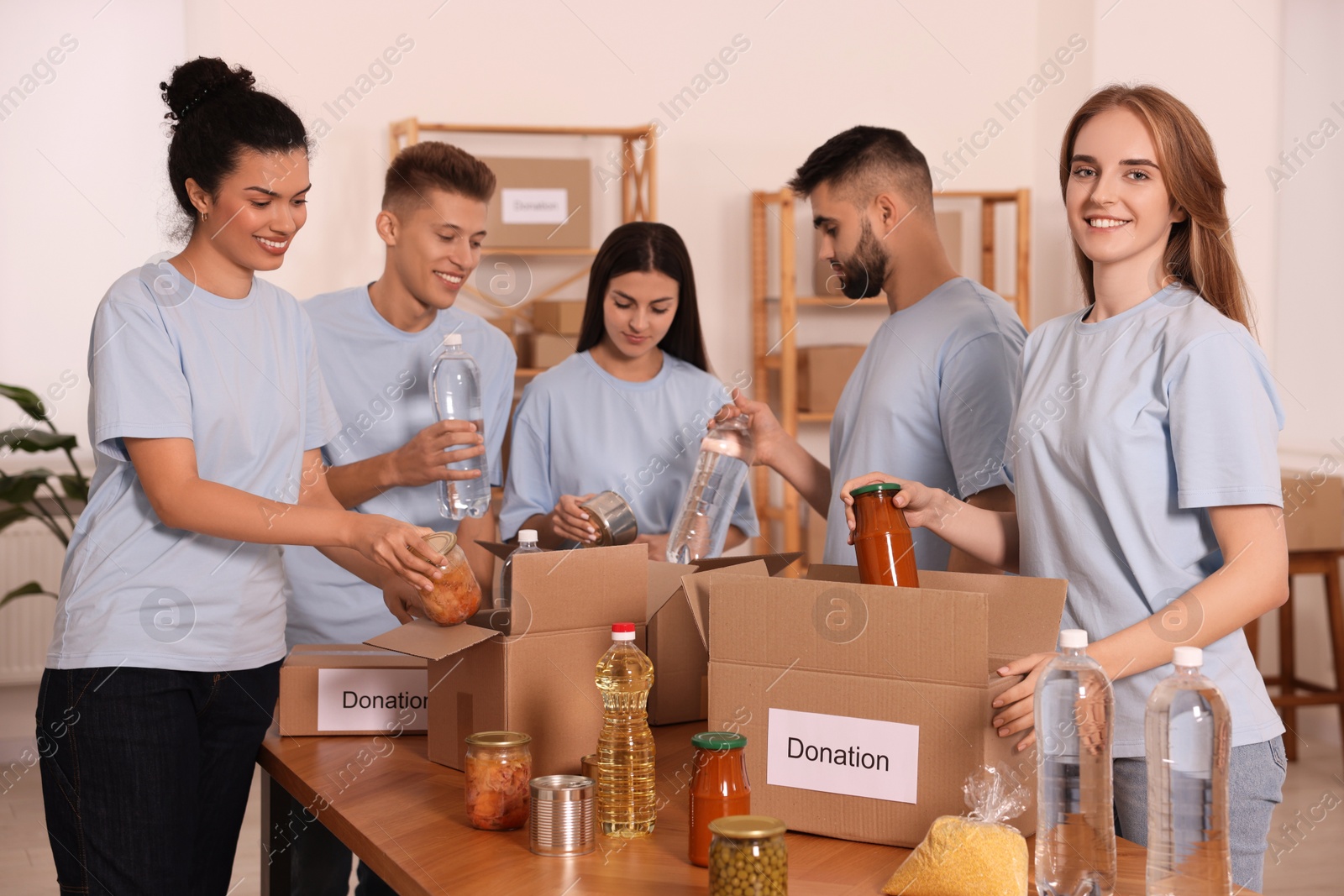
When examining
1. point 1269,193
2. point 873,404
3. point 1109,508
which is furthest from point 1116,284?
point 1269,193

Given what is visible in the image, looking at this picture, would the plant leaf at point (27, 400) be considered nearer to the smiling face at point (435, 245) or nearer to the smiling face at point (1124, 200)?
the smiling face at point (435, 245)

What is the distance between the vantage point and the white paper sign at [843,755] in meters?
1.14

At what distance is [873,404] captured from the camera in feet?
6.14

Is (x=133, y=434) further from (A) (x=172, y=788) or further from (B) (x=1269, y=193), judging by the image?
(B) (x=1269, y=193)

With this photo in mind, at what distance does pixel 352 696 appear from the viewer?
1569 millimetres

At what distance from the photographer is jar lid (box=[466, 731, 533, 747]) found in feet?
4.02

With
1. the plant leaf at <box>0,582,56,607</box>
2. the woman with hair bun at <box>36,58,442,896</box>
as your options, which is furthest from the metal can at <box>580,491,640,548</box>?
the plant leaf at <box>0,582,56,607</box>

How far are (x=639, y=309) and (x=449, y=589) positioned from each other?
113cm

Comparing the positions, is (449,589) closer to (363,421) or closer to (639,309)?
(363,421)

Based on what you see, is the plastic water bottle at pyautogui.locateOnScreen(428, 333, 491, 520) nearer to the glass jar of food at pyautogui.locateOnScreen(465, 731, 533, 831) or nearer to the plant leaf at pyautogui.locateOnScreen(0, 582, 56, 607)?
the glass jar of food at pyautogui.locateOnScreen(465, 731, 533, 831)

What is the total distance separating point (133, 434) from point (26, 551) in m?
3.03

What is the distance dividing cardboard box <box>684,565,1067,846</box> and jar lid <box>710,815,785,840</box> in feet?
0.62

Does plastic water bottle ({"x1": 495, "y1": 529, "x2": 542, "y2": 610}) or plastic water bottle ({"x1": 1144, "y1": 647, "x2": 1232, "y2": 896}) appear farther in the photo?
plastic water bottle ({"x1": 495, "y1": 529, "x2": 542, "y2": 610})

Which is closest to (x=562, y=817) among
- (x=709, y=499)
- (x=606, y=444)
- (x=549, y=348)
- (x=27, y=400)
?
(x=709, y=499)
